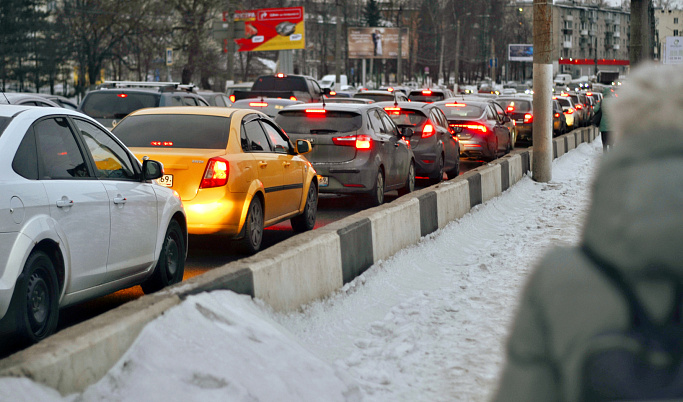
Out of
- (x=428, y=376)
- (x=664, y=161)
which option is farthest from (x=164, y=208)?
(x=664, y=161)

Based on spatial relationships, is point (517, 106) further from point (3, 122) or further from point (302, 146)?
point (3, 122)

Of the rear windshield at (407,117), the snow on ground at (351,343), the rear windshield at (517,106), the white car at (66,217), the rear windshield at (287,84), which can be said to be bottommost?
the snow on ground at (351,343)

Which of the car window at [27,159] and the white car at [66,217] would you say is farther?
the car window at [27,159]

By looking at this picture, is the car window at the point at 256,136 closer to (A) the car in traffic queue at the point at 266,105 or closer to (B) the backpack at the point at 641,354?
(B) the backpack at the point at 641,354

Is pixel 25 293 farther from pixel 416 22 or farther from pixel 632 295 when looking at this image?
pixel 416 22

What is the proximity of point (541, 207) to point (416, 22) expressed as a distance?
116001 millimetres

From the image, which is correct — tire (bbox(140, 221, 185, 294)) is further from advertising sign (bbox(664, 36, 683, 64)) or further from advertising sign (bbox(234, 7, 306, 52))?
advertising sign (bbox(234, 7, 306, 52))

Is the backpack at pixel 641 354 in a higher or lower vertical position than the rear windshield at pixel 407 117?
lower

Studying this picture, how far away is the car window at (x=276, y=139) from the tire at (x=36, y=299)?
5.08 m

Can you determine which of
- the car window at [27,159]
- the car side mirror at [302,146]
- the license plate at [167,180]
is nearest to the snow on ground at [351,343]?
the car window at [27,159]

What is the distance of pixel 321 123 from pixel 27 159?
8.16 metres

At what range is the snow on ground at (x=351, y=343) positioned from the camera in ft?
13.3

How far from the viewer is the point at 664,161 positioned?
1.48 m

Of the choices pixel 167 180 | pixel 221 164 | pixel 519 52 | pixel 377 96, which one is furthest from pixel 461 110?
pixel 519 52
